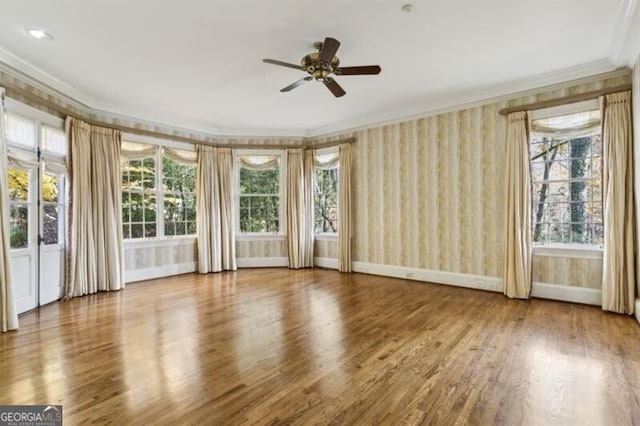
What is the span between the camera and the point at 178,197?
6.38 metres

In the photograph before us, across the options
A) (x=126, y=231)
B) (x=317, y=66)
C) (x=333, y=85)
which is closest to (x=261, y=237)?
(x=126, y=231)

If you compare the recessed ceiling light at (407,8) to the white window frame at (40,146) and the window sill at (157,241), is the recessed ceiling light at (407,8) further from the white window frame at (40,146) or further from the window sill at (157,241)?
the window sill at (157,241)

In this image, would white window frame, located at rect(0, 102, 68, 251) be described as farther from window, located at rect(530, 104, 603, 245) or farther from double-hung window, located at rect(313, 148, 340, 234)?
window, located at rect(530, 104, 603, 245)

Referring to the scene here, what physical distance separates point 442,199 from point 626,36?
9.20 feet

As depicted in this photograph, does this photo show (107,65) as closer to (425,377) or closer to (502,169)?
(425,377)

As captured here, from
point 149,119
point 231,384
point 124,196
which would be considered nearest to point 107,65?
point 149,119

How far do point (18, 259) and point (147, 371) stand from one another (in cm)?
281

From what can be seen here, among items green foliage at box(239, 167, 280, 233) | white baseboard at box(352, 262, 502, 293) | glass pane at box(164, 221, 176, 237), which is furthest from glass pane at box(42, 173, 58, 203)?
white baseboard at box(352, 262, 502, 293)

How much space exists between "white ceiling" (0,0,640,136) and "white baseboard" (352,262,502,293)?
273 centimetres

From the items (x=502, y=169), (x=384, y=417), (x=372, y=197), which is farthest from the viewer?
(x=372, y=197)

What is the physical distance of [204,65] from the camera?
3.84 metres

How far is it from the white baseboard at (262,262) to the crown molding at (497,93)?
10.4 feet

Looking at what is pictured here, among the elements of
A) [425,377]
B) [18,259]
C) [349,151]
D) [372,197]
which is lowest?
[425,377]

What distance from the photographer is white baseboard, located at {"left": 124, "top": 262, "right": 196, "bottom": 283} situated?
5.68m
